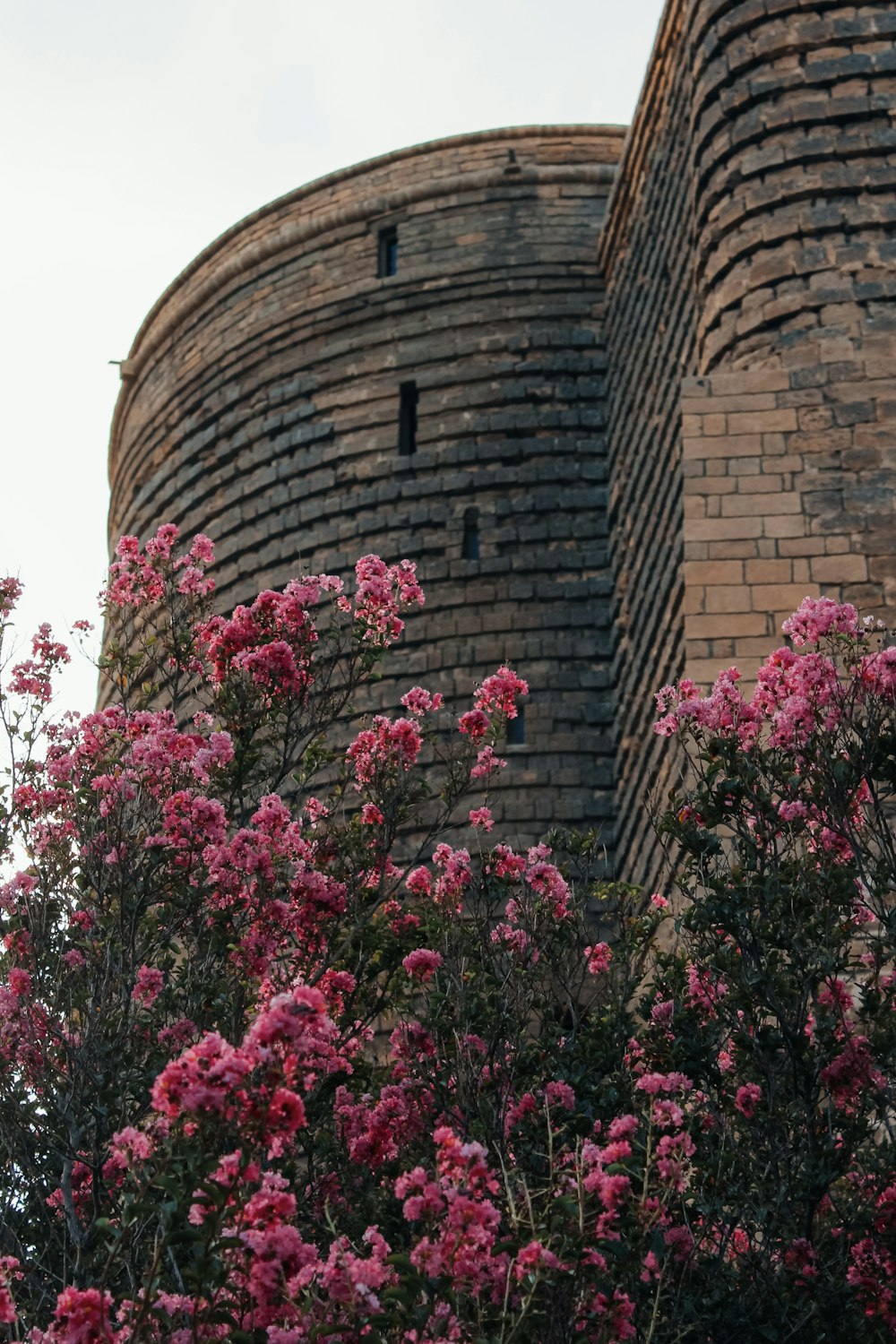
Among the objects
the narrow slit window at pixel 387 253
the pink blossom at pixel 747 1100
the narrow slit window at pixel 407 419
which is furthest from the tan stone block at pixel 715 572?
the narrow slit window at pixel 387 253

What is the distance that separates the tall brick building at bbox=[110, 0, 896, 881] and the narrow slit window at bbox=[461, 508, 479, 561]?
0.03 metres

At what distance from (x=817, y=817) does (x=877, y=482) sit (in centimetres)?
388

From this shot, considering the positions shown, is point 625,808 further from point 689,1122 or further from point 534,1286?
point 534,1286

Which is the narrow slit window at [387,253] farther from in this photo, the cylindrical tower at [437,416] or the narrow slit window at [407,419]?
the narrow slit window at [407,419]

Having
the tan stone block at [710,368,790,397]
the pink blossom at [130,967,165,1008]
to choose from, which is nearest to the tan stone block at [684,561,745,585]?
the tan stone block at [710,368,790,397]

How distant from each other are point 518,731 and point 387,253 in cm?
492

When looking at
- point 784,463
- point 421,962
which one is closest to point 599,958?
point 421,962

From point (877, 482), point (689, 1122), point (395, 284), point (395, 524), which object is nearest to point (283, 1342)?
point (689, 1122)

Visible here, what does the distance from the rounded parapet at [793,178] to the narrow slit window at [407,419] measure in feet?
14.3

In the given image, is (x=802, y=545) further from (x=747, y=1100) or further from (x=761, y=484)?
(x=747, y=1100)

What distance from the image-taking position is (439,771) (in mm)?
14852

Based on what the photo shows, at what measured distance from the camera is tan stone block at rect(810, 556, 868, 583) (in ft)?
34.6

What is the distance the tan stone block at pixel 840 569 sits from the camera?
10.5 metres

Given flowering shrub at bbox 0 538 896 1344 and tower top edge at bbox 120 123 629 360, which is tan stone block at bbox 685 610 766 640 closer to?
flowering shrub at bbox 0 538 896 1344
